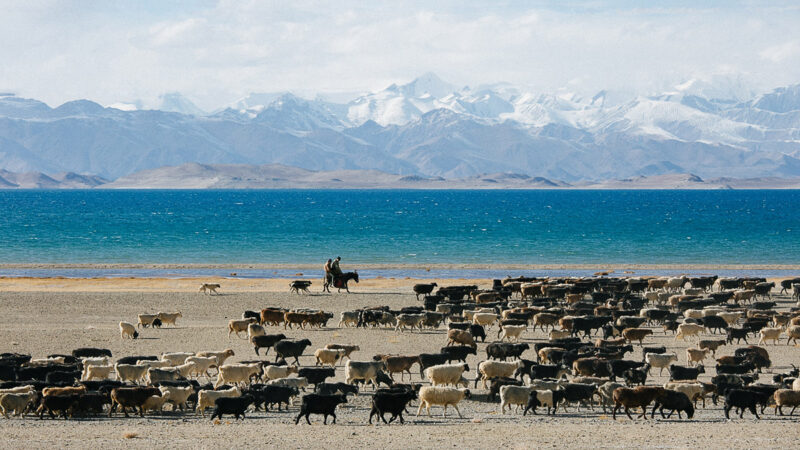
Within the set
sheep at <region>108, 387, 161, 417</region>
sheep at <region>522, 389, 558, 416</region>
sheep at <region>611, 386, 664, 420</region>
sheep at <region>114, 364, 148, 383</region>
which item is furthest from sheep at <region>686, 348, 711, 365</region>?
sheep at <region>108, 387, 161, 417</region>

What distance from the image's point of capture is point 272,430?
1856 centimetres

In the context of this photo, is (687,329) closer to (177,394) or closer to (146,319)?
(177,394)

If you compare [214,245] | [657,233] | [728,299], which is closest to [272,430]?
[728,299]

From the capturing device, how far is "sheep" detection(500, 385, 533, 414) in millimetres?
20734

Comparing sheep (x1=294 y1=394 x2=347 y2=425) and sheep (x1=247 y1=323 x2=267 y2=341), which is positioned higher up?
sheep (x1=247 y1=323 x2=267 y2=341)

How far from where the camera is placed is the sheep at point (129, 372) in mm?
23266

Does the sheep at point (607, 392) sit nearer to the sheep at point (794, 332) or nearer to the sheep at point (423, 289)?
the sheep at point (794, 332)

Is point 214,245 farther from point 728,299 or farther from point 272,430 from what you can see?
point 272,430

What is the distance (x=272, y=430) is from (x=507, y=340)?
47.2ft

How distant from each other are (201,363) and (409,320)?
11.4 metres

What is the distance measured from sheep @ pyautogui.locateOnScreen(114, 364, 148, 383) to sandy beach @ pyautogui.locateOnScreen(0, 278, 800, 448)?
3.33m

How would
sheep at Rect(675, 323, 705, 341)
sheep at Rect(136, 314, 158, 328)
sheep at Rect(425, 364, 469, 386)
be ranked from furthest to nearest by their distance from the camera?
1. sheep at Rect(136, 314, 158, 328)
2. sheep at Rect(675, 323, 705, 341)
3. sheep at Rect(425, 364, 469, 386)

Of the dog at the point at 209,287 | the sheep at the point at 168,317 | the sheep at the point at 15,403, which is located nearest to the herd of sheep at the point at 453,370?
the sheep at the point at 15,403

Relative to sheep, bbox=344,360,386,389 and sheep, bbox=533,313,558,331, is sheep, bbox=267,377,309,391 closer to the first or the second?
sheep, bbox=344,360,386,389
